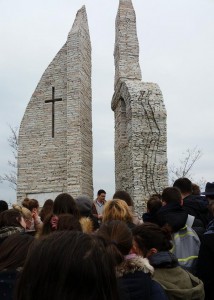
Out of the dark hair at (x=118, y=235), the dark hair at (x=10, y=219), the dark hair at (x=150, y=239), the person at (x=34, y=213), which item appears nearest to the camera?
the dark hair at (x=118, y=235)

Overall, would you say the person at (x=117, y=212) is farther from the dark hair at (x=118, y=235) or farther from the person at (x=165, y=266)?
the dark hair at (x=118, y=235)

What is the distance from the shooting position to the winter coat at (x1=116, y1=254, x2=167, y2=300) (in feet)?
7.62

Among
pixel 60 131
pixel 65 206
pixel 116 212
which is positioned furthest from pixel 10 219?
pixel 60 131

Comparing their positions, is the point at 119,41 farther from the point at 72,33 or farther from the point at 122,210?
the point at 122,210

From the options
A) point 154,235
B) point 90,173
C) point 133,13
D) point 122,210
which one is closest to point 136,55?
point 133,13

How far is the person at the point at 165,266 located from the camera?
2.83 meters

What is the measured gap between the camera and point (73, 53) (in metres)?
13.3

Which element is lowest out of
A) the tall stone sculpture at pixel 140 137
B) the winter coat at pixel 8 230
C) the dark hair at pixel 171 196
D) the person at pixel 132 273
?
the person at pixel 132 273

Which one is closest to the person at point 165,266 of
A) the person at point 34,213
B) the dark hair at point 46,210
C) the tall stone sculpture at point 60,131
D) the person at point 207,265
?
the person at point 207,265

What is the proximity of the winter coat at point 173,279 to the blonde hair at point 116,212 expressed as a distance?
115 centimetres

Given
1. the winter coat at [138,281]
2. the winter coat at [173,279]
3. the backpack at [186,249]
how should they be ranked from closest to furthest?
1. the winter coat at [138,281]
2. the winter coat at [173,279]
3. the backpack at [186,249]

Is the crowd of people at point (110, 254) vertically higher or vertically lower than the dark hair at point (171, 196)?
lower

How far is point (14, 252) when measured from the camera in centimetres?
251

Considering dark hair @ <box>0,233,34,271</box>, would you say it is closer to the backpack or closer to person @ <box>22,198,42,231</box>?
the backpack
